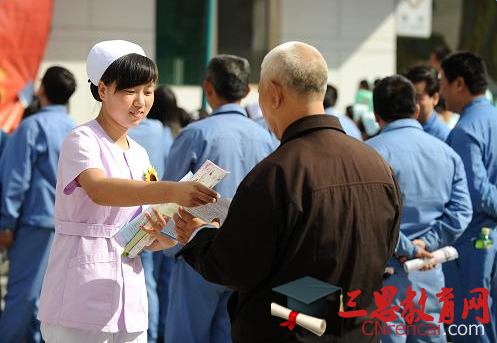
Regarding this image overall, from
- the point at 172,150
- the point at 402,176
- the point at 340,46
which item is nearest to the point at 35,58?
the point at 340,46

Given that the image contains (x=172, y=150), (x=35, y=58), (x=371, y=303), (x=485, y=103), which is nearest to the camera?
(x=371, y=303)

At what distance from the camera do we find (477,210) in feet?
20.4

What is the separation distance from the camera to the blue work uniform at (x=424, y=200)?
5.45m

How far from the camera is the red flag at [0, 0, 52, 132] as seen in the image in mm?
10055

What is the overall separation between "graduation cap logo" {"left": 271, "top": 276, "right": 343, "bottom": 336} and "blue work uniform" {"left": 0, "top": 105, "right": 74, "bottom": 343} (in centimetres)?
430

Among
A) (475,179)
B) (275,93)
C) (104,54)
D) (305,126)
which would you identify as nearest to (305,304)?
(305,126)

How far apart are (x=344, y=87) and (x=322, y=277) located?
10410mm

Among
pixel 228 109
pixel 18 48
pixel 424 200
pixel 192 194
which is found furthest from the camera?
pixel 18 48

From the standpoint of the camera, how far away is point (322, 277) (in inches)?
122

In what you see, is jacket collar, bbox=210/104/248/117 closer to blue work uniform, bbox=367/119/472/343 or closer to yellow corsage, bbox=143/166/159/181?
Result: blue work uniform, bbox=367/119/472/343

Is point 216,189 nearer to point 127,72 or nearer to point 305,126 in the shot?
point 127,72

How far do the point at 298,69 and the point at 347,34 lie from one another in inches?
407

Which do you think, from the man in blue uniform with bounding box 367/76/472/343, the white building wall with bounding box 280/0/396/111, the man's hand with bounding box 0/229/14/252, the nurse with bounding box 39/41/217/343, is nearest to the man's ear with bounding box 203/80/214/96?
the man in blue uniform with bounding box 367/76/472/343

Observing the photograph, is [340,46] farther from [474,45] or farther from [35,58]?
[35,58]
